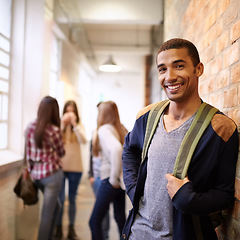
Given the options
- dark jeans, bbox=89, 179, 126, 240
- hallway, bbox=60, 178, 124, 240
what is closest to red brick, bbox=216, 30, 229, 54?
dark jeans, bbox=89, 179, 126, 240

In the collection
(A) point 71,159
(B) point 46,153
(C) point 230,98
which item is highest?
(C) point 230,98

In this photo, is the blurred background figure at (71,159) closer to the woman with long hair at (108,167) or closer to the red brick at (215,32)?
the woman with long hair at (108,167)

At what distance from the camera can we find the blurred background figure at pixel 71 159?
312cm

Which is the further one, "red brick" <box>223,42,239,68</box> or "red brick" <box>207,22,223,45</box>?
"red brick" <box>207,22,223,45</box>

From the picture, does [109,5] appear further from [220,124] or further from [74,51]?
[220,124]

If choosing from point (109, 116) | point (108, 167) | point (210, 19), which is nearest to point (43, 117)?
point (109, 116)

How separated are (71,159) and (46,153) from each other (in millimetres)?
623

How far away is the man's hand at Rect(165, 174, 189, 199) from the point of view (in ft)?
3.23

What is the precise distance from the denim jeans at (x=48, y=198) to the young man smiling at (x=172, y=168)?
1479 mm

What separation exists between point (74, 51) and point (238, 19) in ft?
15.0

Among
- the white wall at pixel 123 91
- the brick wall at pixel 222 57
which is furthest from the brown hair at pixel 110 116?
the white wall at pixel 123 91

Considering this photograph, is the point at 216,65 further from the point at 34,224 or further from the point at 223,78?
the point at 34,224

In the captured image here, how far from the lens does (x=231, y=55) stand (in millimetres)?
1144

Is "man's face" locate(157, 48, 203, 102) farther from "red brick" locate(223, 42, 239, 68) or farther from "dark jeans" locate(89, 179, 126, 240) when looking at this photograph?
"dark jeans" locate(89, 179, 126, 240)
